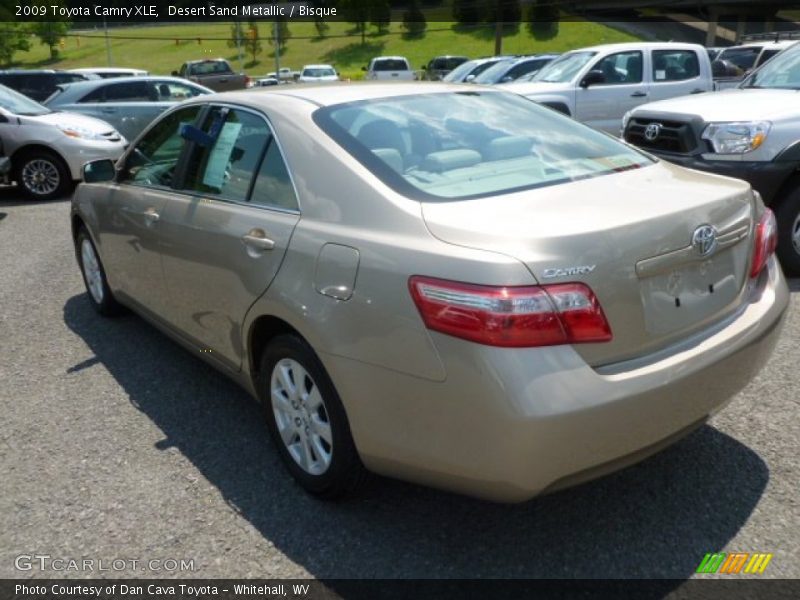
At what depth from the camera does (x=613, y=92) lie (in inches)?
436

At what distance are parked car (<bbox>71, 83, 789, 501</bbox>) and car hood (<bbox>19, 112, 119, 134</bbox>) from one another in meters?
7.83

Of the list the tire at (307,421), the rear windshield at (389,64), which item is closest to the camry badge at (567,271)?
the tire at (307,421)

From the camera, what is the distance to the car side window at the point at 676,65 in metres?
11.4

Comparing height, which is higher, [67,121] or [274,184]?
[274,184]

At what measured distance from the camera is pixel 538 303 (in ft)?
7.02

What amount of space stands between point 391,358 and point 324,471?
74 cm

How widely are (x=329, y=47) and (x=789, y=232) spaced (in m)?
68.7

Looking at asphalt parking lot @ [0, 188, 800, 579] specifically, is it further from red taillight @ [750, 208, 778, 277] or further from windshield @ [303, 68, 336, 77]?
windshield @ [303, 68, 336, 77]

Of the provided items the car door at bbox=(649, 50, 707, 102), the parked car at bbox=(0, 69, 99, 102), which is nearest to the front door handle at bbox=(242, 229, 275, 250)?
the car door at bbox=(649, 50, 707, 102)

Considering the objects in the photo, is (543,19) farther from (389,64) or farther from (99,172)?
(99,172)

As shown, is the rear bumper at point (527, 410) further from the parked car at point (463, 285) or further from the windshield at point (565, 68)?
the windshield at point (565, 68)

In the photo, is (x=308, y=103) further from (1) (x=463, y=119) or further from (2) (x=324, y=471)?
(2) (x=324, y=471)

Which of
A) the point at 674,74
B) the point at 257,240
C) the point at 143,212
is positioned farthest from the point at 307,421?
the point at 674,74

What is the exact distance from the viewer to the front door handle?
288 cm
